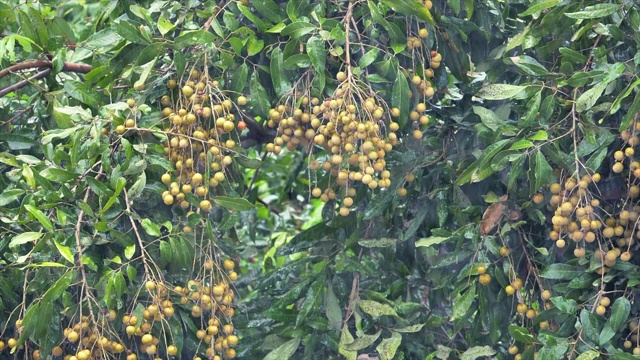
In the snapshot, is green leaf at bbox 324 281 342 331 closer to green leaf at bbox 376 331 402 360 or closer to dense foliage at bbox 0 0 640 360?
dense foliage at bbox 0 0 640 360

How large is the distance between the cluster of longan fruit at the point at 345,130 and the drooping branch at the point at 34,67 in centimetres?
50

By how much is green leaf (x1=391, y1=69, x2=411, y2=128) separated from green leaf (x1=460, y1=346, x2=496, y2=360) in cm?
49

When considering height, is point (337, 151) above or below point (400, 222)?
above

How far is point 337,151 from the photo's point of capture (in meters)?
2.05

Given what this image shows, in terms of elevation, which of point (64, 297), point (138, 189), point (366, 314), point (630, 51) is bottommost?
point (366, 314)

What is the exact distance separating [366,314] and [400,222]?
0.23 metres

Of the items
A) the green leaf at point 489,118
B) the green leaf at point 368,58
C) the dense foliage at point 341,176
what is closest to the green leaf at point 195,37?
the dense foliage at point 341,176

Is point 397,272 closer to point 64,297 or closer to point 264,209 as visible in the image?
point 64,297

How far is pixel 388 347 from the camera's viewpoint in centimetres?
220

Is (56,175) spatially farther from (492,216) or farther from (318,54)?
(492,216)

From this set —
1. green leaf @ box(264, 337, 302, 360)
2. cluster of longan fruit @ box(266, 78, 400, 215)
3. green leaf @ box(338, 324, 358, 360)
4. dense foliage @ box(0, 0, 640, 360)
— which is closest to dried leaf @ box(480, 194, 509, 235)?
dense foliage @ box(0, 0, 640, 360)

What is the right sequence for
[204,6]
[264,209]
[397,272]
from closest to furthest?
[204,6], [397,272], [264,209]

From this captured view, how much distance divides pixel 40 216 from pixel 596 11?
1052 millimetres

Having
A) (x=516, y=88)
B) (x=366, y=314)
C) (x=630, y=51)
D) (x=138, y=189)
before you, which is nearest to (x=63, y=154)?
(x=138, y=189)
